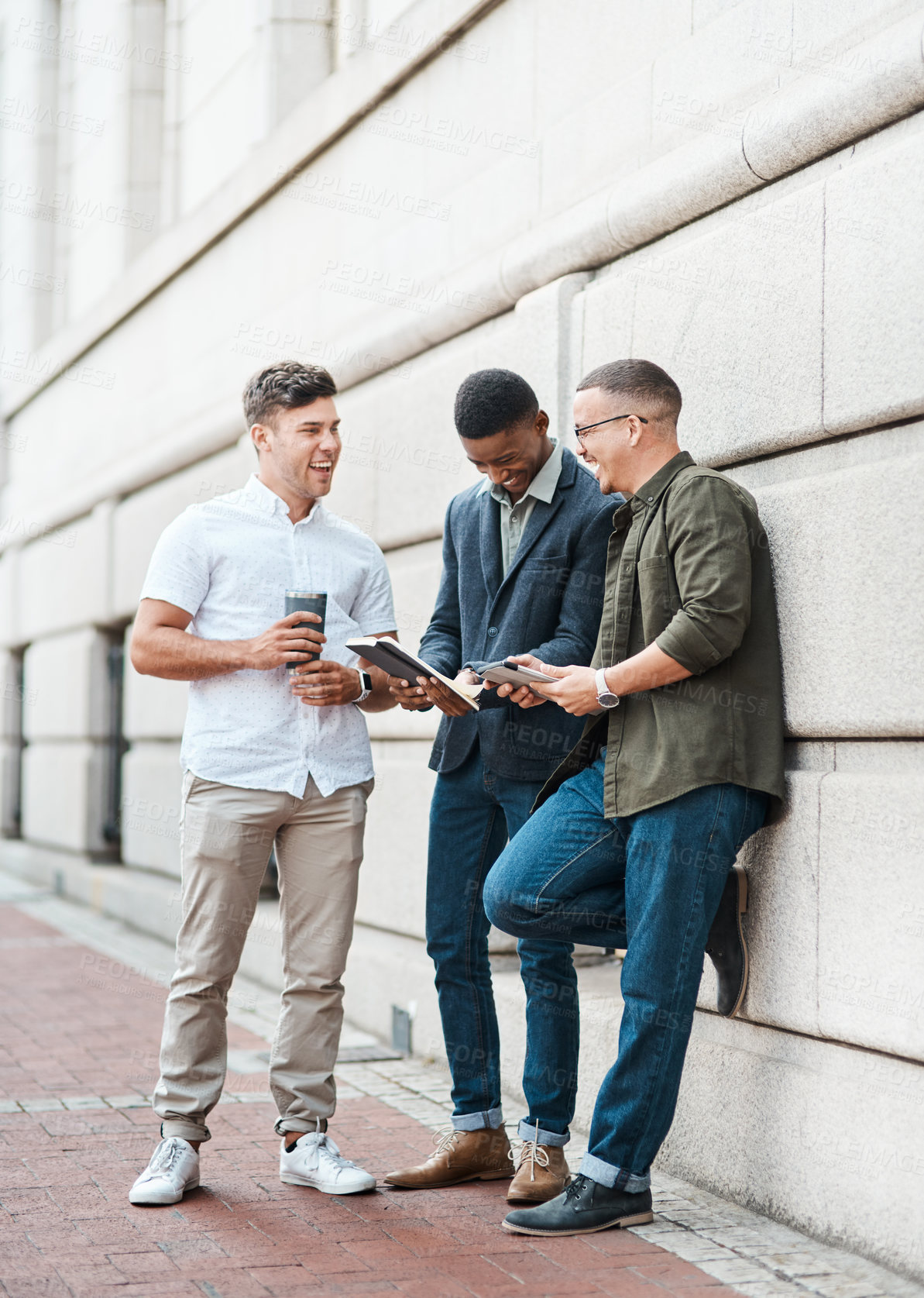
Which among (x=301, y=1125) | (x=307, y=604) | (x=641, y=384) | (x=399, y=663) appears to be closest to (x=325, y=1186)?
(x=301, y=1125)

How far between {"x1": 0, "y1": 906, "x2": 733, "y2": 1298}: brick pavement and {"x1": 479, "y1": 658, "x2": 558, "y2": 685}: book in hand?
1.41m

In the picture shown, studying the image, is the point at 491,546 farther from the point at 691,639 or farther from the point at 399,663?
the point at 691,639

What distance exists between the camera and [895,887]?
349cm

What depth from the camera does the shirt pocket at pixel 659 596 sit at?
368 cm

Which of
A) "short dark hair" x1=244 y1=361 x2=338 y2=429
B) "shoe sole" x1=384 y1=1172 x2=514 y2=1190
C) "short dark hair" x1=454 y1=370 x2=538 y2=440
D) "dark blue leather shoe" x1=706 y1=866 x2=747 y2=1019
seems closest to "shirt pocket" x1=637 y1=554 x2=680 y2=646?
"short dark hair" x1=454 y1=370 x2=538 y2=440

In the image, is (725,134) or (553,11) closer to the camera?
(725,134)

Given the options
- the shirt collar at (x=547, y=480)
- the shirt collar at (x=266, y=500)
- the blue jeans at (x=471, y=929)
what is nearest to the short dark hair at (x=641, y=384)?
the shirt collar at (x=547, y=480)

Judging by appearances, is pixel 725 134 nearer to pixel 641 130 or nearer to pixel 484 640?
pixel 641 130

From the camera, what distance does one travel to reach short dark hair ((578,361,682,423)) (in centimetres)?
380

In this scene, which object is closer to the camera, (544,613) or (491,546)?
(544,613)

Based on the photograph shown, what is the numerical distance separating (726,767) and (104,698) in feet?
29.5

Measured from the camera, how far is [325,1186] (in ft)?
13.4

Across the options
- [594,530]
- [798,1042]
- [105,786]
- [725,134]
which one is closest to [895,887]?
[798,1042]

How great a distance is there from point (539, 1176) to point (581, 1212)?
0.30 m
